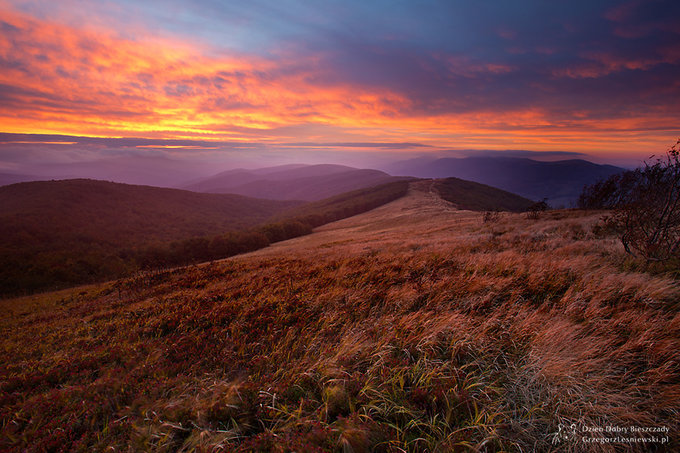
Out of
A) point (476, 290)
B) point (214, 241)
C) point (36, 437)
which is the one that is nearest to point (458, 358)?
point (476, 290)

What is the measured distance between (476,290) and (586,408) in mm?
3001

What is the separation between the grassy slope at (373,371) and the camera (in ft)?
8.09

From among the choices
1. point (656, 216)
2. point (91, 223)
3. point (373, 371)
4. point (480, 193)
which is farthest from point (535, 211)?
point (91, 223)

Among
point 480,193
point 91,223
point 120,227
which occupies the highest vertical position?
point 480,193

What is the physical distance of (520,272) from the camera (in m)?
6.21

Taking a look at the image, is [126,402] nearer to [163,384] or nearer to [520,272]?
[163,384]

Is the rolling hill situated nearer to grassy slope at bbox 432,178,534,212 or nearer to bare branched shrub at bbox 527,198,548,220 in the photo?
bare branched shrub at bbox 527,198,548,220

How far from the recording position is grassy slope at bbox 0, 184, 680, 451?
2.47 metres

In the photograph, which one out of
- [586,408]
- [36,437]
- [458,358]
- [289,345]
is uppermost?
[586,408]

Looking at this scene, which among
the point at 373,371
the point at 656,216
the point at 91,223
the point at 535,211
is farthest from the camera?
the point at 91,223

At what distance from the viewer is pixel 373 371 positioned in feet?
10.6

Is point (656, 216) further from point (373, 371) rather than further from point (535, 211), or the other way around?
point (535, 211)

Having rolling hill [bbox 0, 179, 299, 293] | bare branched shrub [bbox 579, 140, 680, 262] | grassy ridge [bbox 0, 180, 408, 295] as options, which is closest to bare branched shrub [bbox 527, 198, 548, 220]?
bare branched shrub [bbox 579, 140, 680, 262]

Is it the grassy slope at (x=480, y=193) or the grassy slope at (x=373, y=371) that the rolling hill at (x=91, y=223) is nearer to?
the grassy slope at (x=373, y=371)
